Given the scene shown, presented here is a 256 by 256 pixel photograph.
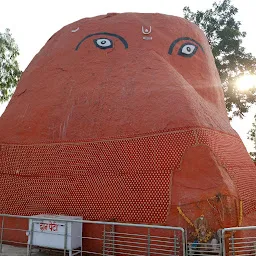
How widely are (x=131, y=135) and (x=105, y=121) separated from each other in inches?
38.4

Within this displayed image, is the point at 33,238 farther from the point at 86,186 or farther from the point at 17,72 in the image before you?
the point at 17,72

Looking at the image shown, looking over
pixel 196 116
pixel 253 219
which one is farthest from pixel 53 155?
pixel 253 219

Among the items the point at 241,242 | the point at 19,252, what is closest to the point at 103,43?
the point at 19,252

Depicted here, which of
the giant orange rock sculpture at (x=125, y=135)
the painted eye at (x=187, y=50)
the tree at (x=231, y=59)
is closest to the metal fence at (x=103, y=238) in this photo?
the giant orange rock sculpture at (x=125, y=135)

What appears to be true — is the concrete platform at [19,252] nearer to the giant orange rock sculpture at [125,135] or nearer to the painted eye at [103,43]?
the giant orange rock sculpture at [125,135]

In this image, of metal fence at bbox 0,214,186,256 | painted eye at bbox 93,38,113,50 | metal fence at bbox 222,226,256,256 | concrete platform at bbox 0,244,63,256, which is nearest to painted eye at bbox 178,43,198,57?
painted eye at bbox 93,38,113,50

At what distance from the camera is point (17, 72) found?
69.4 ft

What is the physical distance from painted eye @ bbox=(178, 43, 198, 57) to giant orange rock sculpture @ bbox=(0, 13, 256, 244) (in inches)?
2.1

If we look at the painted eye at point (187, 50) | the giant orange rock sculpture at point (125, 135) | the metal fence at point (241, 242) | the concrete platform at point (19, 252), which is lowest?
the concrete platform at point (19, 252)

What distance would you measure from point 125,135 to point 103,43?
418cm

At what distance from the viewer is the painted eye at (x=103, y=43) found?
34.5 ft

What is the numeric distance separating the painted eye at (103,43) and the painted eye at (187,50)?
8.19 ft

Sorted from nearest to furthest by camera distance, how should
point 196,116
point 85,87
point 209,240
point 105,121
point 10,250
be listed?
point 209,240, point 10,250, point 196,116, point 105,121, point 85,87

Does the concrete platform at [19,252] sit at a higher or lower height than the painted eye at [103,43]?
lower
